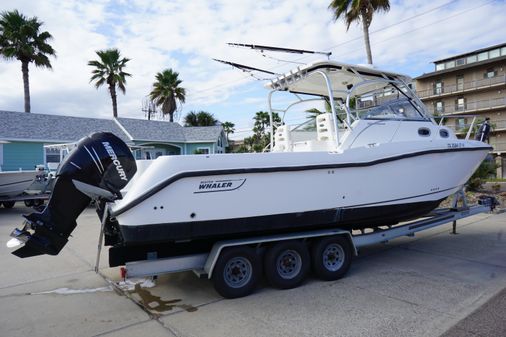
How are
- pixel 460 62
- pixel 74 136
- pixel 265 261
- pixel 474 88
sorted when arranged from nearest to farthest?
pixel 265 261
pixel 74 136
pixel 474 88
pixel 460 62

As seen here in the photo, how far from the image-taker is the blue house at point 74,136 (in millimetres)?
19270

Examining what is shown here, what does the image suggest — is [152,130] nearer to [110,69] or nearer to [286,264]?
[110,69]

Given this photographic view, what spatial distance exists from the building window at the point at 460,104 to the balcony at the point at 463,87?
0.91 meters

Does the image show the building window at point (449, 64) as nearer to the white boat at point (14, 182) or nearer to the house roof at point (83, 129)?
the house roof at point (83, 129)

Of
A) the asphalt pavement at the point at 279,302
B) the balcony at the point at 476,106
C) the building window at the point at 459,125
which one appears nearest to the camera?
the asphalt pavement at the point at 279,302

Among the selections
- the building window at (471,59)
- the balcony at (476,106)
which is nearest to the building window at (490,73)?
the balcony at (476,106)

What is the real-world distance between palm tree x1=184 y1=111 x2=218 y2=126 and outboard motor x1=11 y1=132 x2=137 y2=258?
3901 cm

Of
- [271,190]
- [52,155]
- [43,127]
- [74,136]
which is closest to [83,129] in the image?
[74,136]

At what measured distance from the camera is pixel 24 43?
26.9 metres

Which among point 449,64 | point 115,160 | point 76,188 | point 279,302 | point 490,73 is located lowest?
point 279,302

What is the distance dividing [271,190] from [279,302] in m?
1.31

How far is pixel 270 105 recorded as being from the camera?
22.9ft

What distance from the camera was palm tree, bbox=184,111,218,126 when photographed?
140 feet

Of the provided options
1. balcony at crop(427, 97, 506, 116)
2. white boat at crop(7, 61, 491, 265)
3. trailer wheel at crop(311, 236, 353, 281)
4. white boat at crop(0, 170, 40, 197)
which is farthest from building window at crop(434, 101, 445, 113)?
trailer wheel at crop(311, 236, 353, 281)
